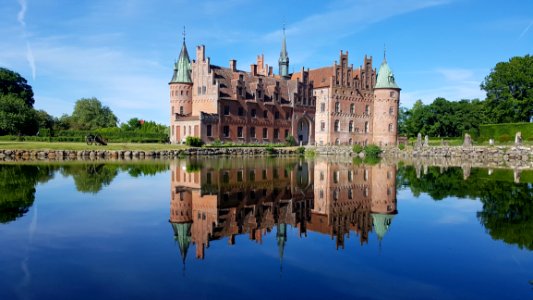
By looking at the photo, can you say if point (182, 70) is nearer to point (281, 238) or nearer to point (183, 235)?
point (183, 235)

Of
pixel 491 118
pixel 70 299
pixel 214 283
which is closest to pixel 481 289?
pixel 214 283

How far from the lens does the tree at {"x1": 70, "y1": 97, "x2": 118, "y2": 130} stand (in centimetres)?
8307

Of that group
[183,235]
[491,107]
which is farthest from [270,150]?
[183,235]

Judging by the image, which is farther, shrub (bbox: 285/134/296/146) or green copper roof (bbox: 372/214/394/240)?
shrub (bbox: 285/134/296/146)

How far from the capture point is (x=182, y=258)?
25.6 ft

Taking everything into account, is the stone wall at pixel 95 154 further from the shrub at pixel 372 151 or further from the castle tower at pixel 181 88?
the shrub at pixel 372 151

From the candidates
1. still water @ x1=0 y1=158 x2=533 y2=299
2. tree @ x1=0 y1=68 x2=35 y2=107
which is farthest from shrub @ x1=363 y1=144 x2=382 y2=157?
tree @ x1=0 y1=68 x2=35 y2=107

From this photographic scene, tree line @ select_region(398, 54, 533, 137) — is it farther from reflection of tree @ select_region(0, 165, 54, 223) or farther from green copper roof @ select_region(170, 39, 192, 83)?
reflection of tree @ select_region(0, 165, 54, 223)

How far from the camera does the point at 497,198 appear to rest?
15.1 meters

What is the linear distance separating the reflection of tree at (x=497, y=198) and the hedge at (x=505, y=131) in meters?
38.0

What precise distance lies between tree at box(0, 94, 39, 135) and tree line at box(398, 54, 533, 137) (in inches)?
2344

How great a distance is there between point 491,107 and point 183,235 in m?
66.6

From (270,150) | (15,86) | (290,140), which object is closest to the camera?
(270,150)

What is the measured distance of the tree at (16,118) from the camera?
51.4 metres
